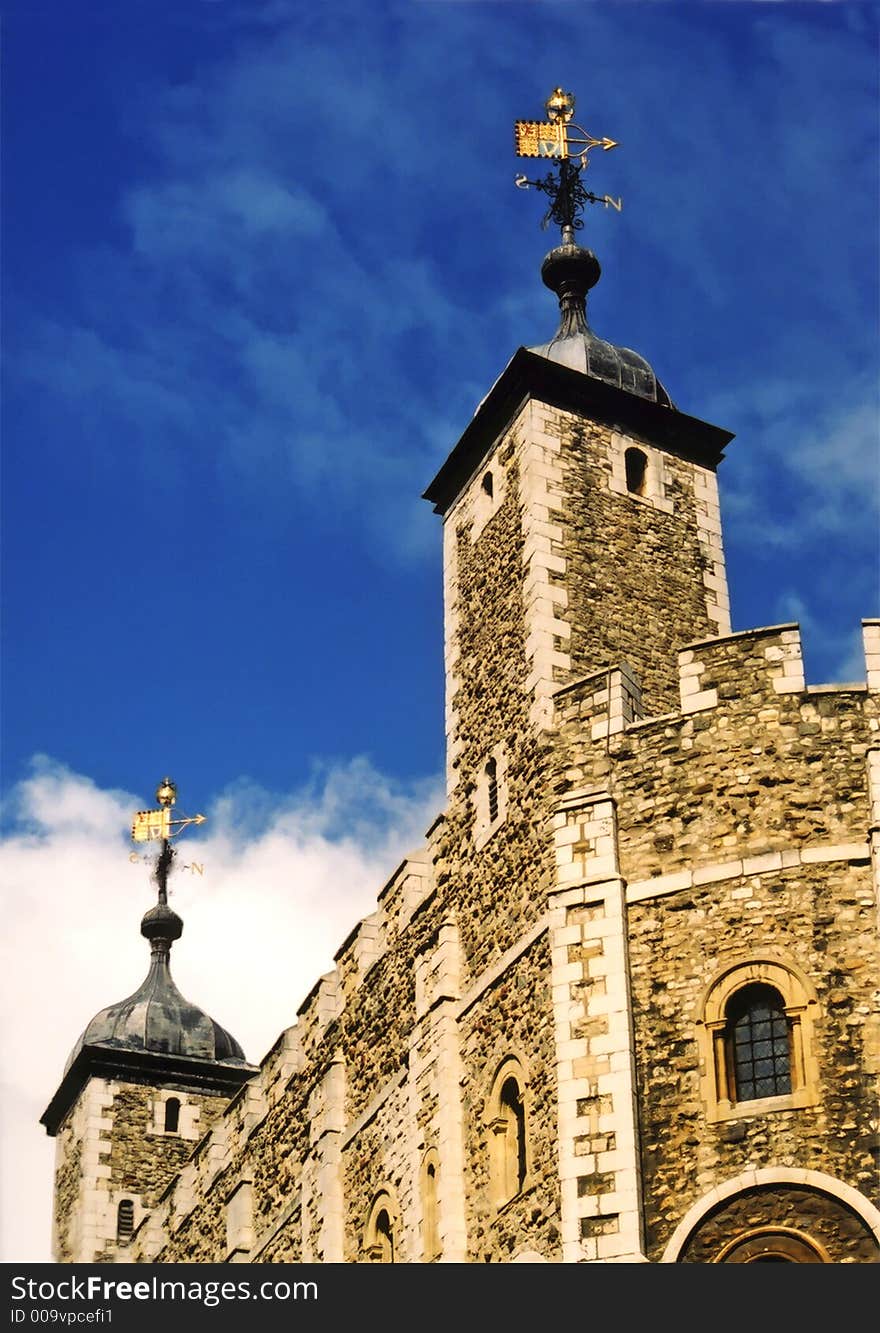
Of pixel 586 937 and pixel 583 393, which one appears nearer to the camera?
pixel 586 937

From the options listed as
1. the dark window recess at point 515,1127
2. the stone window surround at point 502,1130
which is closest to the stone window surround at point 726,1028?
the stone window surround at point 502,1130

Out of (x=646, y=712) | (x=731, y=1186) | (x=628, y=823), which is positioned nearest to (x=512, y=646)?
(x=646, y=712)

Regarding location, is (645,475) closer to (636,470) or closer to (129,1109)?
(636,470)

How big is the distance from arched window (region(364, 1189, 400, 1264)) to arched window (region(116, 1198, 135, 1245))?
37.4ft

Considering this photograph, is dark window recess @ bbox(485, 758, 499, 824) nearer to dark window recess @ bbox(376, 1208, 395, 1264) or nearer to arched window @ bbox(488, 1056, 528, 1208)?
arched window @ bbox(488, 1056, 528, 1208)

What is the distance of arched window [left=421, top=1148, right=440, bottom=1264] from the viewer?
2144 cm

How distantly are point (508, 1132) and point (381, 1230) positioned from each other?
3230 millimetres

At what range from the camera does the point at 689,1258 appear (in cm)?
1836

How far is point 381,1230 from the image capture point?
23359 millimetres

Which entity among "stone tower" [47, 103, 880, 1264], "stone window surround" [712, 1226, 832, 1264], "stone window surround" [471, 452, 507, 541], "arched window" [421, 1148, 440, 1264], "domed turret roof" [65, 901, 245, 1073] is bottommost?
"stone window surround" [712, 1226, 832, 1264]

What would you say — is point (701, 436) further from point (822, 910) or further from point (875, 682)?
point (822, 910)

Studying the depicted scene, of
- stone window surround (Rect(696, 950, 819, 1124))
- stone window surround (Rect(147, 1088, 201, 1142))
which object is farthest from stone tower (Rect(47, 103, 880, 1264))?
stone window surround (Rect(147, 1088, 201, 1142))

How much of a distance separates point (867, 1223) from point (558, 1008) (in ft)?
10.7

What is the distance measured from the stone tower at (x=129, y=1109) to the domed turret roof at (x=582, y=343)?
1476 centimetres
